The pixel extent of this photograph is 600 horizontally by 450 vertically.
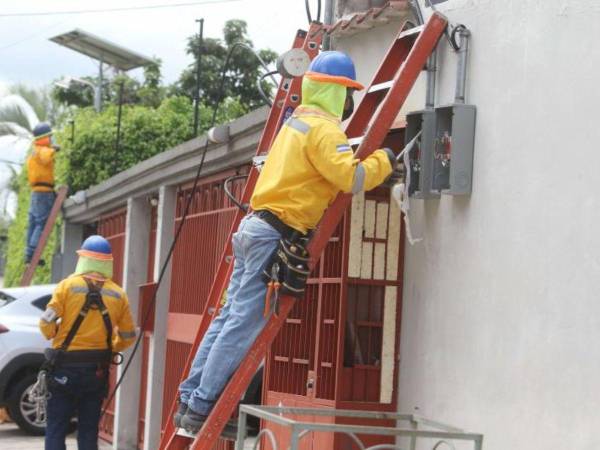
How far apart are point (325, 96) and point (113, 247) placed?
899 centimetres

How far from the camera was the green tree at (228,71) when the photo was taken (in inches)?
1177

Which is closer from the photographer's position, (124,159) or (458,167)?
(458,167)

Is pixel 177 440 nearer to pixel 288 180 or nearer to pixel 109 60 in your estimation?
pixel 288 180

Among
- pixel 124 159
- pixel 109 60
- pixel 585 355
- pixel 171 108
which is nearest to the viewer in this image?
pixel 585 355

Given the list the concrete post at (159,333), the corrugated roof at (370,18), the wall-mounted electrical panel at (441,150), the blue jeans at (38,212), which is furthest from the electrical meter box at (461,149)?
the blue jeans at (38,212)

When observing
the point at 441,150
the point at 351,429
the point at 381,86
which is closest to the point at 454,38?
the point at 381,86

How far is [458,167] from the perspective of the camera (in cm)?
Result: 598

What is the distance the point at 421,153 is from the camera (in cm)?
630

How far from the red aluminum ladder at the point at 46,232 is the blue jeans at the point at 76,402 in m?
8.60

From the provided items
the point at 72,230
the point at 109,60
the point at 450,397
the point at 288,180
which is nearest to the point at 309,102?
the point at 288,180

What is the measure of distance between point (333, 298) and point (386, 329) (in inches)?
16.2

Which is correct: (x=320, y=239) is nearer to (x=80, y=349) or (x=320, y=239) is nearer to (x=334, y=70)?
(x=334, y=70)

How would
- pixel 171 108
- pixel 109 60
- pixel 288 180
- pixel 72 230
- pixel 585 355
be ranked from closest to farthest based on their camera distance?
1. pixel 585 355
2. pixel 288 180
3. pixel 72 230
4. pixel 171 108
5. pixel 109 60

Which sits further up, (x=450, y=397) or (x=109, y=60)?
(x=109, y=60)
